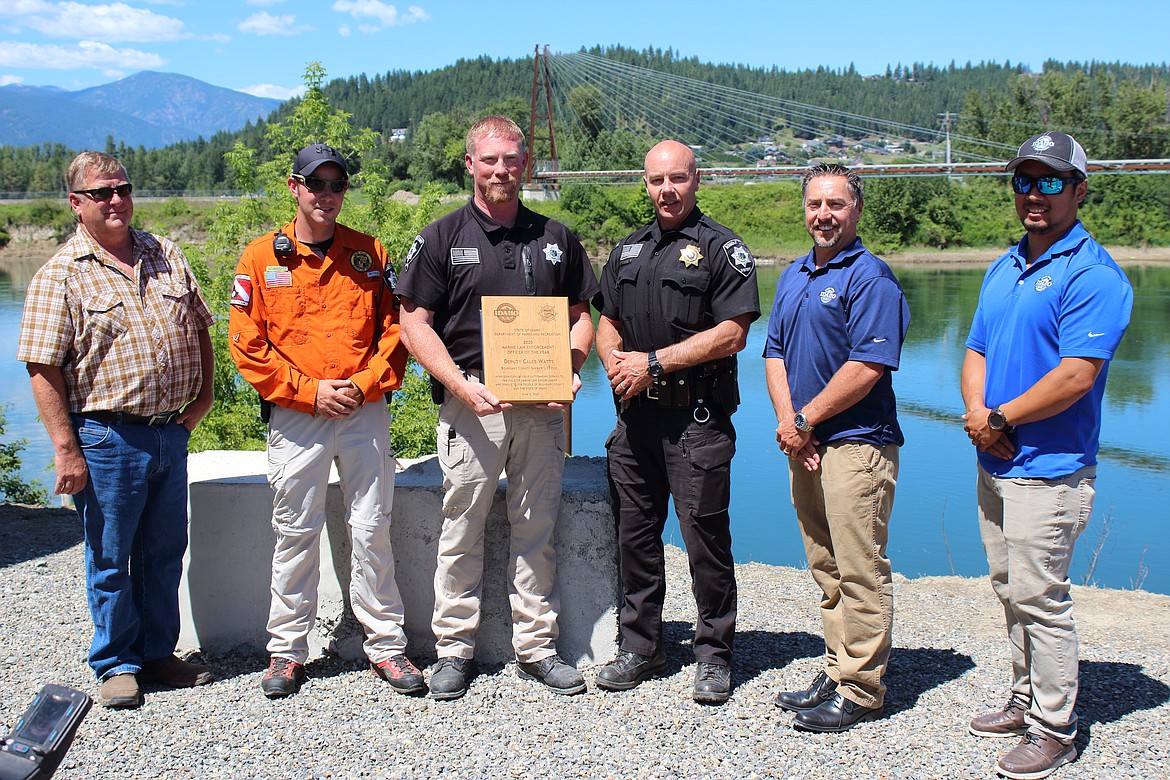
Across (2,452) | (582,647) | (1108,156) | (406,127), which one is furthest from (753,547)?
(406,127)

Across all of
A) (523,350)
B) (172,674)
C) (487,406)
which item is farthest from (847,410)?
(172,674)

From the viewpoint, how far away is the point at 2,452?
9602 mm

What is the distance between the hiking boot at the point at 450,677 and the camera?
12.4ft

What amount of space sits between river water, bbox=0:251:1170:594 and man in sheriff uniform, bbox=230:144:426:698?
5634 mm

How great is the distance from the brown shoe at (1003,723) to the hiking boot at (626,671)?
Answer: 4.10ft

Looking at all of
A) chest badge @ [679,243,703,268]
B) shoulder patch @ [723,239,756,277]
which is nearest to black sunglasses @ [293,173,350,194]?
chest badge @ [679,243,703,268]

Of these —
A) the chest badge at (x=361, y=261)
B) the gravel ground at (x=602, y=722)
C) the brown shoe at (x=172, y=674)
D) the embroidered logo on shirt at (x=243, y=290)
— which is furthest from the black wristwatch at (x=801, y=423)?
the brown shoe at (x=172, y=674)

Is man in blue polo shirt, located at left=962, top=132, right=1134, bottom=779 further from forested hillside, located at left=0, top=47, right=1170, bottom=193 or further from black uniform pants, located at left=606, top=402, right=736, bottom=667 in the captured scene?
forested hillside, located at left=0, top=47, right=1170, bottom=193

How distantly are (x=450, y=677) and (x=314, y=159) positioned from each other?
7.03 feet

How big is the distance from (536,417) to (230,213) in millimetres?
9420

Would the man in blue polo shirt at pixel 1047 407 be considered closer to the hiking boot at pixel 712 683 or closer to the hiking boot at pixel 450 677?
the hiking boot at pixel 712 683

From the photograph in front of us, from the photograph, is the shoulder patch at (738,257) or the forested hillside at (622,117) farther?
the forested hillside at (622,117)

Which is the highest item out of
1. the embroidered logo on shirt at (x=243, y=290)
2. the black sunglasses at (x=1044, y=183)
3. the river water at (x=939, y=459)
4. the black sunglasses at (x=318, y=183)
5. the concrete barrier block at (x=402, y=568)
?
the black sunglasses at (x=318, y=183)

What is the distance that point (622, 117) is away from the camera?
6744cm
